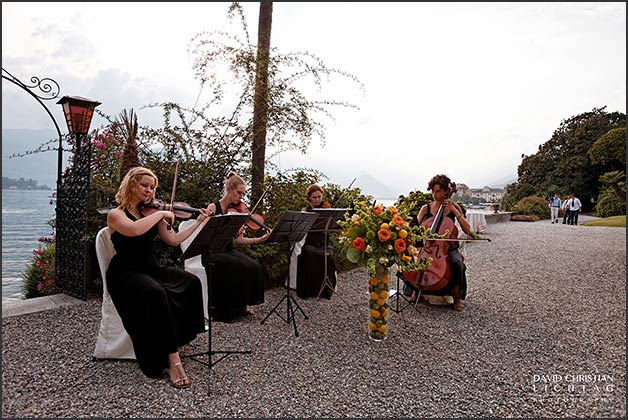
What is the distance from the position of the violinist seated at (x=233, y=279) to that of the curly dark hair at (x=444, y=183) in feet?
6.69

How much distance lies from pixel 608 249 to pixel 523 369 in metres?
8.83

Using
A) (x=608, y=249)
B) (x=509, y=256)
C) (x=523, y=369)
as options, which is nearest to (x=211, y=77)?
(x=523, y=369)

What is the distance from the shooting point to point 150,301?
10.0ft

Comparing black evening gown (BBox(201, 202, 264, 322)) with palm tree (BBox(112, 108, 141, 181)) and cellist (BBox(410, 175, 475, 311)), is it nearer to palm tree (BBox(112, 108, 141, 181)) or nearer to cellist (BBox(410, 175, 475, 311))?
palm tree (BBox(112, 108, 141, 181))

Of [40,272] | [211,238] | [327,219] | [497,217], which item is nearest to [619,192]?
[497,217]

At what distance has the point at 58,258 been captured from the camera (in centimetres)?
539

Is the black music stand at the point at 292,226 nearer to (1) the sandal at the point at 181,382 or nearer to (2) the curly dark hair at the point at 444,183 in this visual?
(1) the sandal at the point at 181,382

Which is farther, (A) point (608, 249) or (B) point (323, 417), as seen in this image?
(A) point (608, 249)

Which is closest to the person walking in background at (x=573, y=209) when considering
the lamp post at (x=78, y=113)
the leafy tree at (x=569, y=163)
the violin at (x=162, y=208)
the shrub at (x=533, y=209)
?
the shrub at (x=533, y=209)

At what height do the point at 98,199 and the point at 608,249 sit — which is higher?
the point at 98,199

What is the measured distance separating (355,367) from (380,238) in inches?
43.2

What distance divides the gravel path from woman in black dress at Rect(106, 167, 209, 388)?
0.20m

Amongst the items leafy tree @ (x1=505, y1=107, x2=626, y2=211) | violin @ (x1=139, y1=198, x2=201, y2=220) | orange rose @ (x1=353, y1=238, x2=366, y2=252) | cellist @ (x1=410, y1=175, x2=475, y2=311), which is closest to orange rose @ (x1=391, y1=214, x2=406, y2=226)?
orange rose @ (x1=353, y1=238, x2=366, y2=252)

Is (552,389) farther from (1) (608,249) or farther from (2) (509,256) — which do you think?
(1) (608,249)
